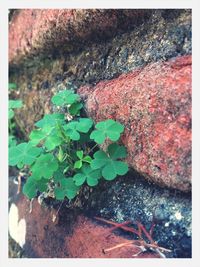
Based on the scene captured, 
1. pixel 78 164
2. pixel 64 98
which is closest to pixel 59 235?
pixel 78 164

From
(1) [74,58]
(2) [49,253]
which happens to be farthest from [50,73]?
(2) [49,253]

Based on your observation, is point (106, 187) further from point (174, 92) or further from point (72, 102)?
point (174, 92)

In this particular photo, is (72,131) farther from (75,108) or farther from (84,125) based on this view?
(75,108)

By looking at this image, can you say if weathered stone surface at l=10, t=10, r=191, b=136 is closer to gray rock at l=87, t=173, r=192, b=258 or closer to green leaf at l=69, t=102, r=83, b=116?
green leaf at l=69, t=102, r=83, b=116

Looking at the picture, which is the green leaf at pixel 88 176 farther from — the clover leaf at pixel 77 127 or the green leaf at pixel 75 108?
the green leaf at pixel 75 108

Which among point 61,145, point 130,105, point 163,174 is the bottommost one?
point 61,145

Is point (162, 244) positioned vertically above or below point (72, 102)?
below
